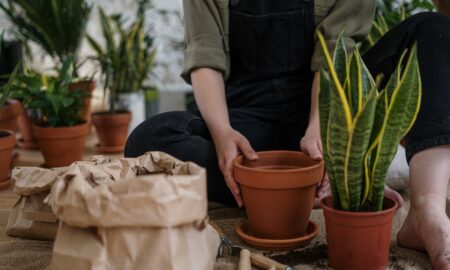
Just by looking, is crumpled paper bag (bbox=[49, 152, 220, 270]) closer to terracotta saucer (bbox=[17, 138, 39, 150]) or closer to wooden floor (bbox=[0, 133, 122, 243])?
wooden floor (bbox=[0, 133, 122, 243])

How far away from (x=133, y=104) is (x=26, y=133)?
1.89 feet

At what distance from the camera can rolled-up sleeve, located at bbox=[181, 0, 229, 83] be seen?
152 cm

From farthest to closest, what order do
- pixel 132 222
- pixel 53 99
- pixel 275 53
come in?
Answer: pixel 53 99, pixel 275 53, pixel 132 222

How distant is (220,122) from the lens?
57.1 inches

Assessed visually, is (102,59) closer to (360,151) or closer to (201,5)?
(201,5)

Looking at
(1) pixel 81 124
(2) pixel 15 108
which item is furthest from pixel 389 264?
(2) pixel 15 108

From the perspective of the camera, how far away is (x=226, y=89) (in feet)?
5.53

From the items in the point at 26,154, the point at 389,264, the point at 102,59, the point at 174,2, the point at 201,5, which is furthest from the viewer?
the point at 174,2

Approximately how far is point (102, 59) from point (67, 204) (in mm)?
1792

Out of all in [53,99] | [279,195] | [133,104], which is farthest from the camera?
[133,104]

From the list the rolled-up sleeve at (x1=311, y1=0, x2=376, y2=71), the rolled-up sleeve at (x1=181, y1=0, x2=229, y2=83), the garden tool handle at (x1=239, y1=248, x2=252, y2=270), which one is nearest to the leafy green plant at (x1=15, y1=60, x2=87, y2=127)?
the rolled-up sleeve at (x1=181, y1=0, x2=229, y2=83)

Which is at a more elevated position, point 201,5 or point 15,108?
point 201,5

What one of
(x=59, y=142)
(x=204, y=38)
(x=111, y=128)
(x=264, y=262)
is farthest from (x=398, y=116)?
(x=111, y=128)

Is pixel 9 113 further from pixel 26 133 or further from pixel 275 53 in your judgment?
pixel 275 53
